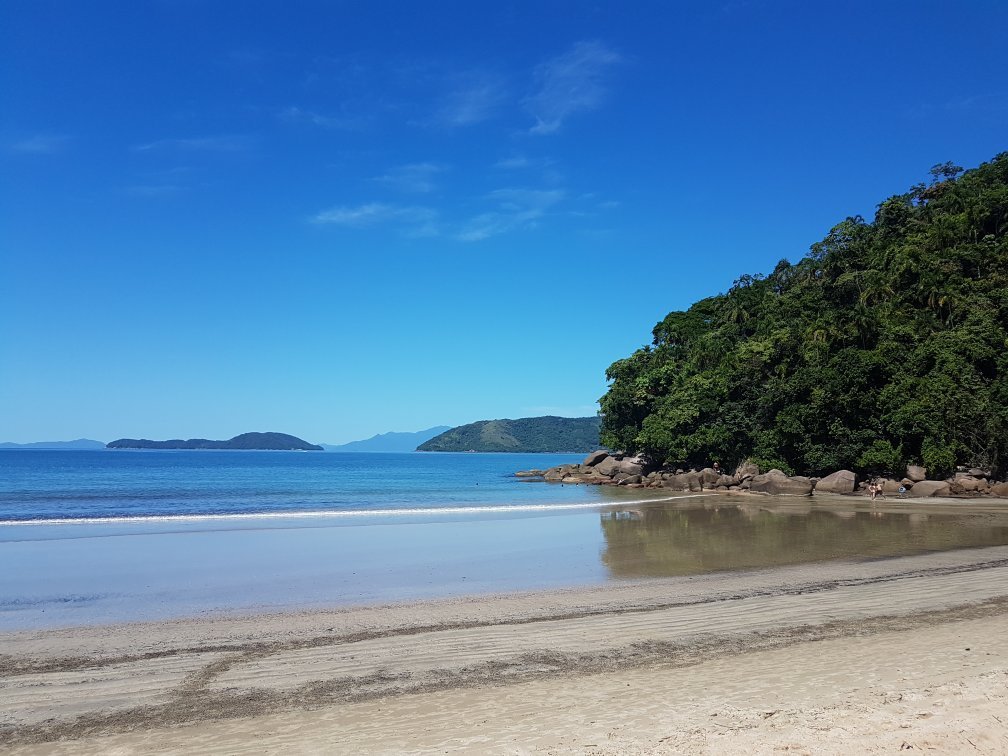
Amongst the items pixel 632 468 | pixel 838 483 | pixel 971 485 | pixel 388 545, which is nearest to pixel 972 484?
pixel 971 485

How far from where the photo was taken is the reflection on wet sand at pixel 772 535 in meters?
17.0

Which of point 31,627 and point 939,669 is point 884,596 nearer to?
point 939,669

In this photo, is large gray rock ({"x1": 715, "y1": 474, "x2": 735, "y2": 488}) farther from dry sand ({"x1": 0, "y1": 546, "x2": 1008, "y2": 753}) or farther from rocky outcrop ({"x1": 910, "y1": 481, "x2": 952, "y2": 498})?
dry sand ({"x1": 0, "y1": 546, "x2": 1008, "y2": 753})

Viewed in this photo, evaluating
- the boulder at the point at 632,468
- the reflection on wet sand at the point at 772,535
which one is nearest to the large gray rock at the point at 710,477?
the boulder at the point at 632,468

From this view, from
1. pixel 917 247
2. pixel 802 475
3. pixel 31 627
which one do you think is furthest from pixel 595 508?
pixel 917 247

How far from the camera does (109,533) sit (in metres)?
24.8

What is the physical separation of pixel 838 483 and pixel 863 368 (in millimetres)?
7419

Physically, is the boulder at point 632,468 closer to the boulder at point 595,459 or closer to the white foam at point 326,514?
the boulder at point 595,459

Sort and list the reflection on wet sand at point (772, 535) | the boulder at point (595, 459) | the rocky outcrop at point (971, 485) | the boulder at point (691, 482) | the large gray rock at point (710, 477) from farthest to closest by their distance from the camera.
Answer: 1. the boulder at point (595, 459)
2. the boulder at point (691, 482)
3. the large gray rock at point (710, 477)
4. the rocky outcrop at point (971, 485)
5. the reflection on wet sand at point (772, 535)

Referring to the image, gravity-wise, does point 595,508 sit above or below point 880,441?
below

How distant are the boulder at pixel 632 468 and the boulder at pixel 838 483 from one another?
64.2 ft

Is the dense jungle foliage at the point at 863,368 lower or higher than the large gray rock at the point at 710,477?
higher

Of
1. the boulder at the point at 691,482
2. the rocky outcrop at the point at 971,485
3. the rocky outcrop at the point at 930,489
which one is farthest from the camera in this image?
the boulder at the point at 691,482

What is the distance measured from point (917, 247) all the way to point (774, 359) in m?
14.3
